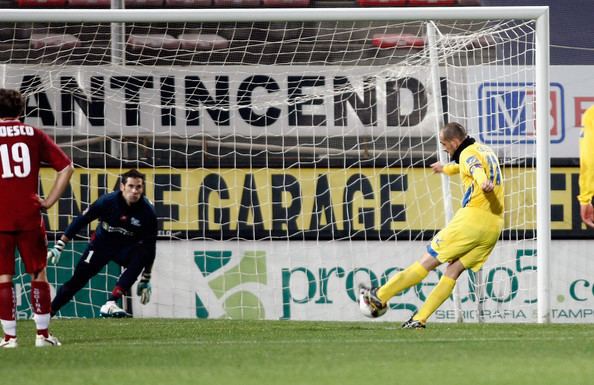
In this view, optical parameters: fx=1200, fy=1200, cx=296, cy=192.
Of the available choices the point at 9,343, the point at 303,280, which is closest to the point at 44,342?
the point at 9,343

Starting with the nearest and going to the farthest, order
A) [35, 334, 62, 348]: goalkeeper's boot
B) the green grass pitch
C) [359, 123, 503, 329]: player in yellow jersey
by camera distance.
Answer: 1. the green grass pitch
2. [35, 334, 62, 348]: goalkeeper's boot
3. [359, 123, 503, 329]: player in yellow jersey

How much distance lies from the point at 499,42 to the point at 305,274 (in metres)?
3.06

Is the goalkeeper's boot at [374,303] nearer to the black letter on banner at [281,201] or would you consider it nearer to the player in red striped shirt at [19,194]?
the player in red striped shirt at [19,194]

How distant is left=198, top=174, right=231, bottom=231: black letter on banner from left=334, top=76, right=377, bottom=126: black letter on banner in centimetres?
136

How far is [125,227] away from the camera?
1100 cm

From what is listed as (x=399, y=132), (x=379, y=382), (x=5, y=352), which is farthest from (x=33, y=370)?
(x=399, y=132)

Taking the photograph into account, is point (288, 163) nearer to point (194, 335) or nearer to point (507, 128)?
point (507, 128)

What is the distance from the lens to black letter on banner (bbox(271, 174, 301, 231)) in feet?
40.6

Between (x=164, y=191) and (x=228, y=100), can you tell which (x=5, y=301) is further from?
(x=228, y=100)

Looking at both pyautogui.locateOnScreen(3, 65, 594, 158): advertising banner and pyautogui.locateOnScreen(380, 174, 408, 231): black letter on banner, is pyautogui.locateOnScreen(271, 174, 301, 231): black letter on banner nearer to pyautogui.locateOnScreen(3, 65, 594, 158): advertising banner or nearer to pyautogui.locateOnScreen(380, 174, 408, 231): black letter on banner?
pyautogui.locateOnScreen(3, 65, 594, 158): advertising banner

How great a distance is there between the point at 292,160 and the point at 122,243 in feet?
7.16

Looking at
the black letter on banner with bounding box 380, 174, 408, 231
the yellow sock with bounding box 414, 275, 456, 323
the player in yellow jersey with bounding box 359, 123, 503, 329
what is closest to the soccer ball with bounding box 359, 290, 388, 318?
the player in yellow jersey with bounding box 359, 123, 503, 329

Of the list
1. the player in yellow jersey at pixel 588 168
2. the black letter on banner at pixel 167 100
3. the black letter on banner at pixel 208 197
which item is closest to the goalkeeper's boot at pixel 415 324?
the player in yellow jersey at pixel 588 168

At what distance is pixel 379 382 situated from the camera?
17.1ft
